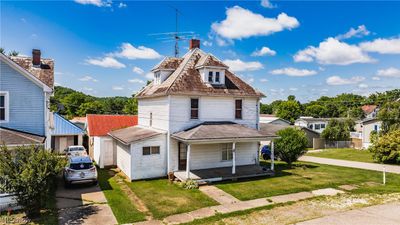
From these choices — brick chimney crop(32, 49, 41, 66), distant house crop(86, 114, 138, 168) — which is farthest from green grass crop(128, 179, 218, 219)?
brick chimney crop(32, 49, 41, 66)

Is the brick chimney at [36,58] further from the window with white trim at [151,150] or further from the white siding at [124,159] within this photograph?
the window with white trim at [151,150]

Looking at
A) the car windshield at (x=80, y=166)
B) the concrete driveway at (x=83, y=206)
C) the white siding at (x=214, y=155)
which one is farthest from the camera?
the white siding at (x=214, y=155)

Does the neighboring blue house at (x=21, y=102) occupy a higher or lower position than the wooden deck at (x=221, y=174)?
higher

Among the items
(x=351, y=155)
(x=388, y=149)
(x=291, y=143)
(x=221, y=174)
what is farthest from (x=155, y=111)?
(x=351, y=155)

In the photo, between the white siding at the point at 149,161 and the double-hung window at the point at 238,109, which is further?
the double-hung window at the point at 238,109

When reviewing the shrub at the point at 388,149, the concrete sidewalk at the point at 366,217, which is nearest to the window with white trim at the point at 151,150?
the concrete sidewalk at the point at 366,217

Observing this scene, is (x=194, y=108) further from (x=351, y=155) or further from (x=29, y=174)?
(x=351, y=155)

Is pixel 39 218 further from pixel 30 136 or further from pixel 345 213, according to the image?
pixel 345 213
